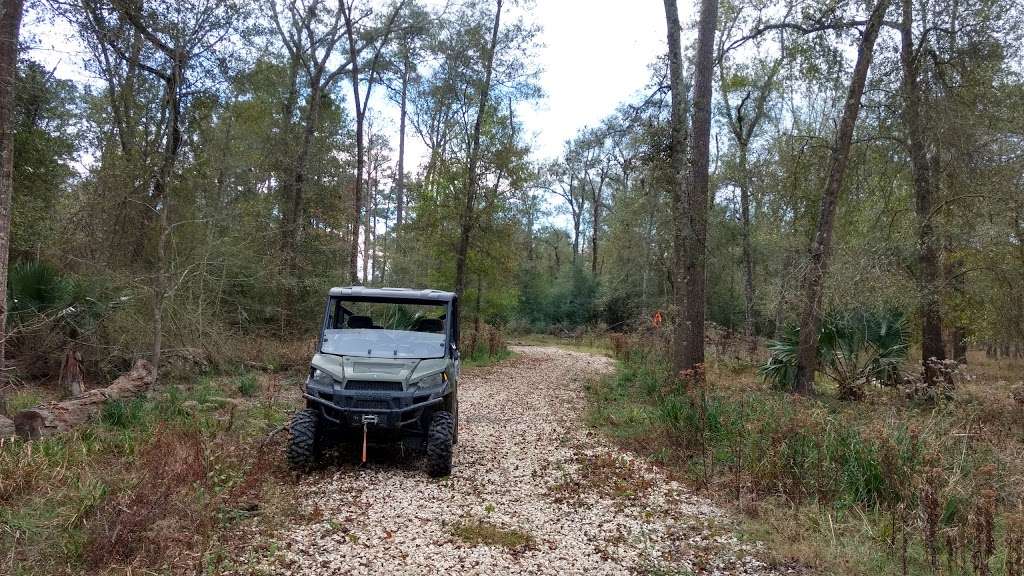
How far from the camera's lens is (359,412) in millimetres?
5891

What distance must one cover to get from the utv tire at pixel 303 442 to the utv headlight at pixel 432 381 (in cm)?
113

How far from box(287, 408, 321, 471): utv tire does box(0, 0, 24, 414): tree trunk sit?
364 cm

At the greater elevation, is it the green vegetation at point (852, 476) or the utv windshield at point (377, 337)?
the utv windshield at point (377, 337)

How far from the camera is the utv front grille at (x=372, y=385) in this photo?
237 inches

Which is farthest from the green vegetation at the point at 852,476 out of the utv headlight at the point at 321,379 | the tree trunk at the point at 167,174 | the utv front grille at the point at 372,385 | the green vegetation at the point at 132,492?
the tree trunk at the point at 167,174

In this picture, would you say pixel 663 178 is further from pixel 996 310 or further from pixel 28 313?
pixel 28 313

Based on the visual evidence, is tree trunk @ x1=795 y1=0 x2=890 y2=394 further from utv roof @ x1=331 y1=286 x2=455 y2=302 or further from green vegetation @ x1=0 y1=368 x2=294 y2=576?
green vegetation @ x1=0 y1=368 x2=294 y2=576

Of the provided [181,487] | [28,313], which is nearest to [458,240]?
[28,313]

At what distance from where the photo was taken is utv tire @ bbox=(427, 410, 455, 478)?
610 cm

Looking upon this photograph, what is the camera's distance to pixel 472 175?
19.4 meters

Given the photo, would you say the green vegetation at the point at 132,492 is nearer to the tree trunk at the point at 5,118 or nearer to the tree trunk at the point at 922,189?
the tree trunk at the point at 5,118

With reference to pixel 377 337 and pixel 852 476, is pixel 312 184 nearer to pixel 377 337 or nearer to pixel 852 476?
pixel 377 337

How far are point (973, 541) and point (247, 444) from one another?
677 centimetres

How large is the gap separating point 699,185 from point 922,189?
5147mm
